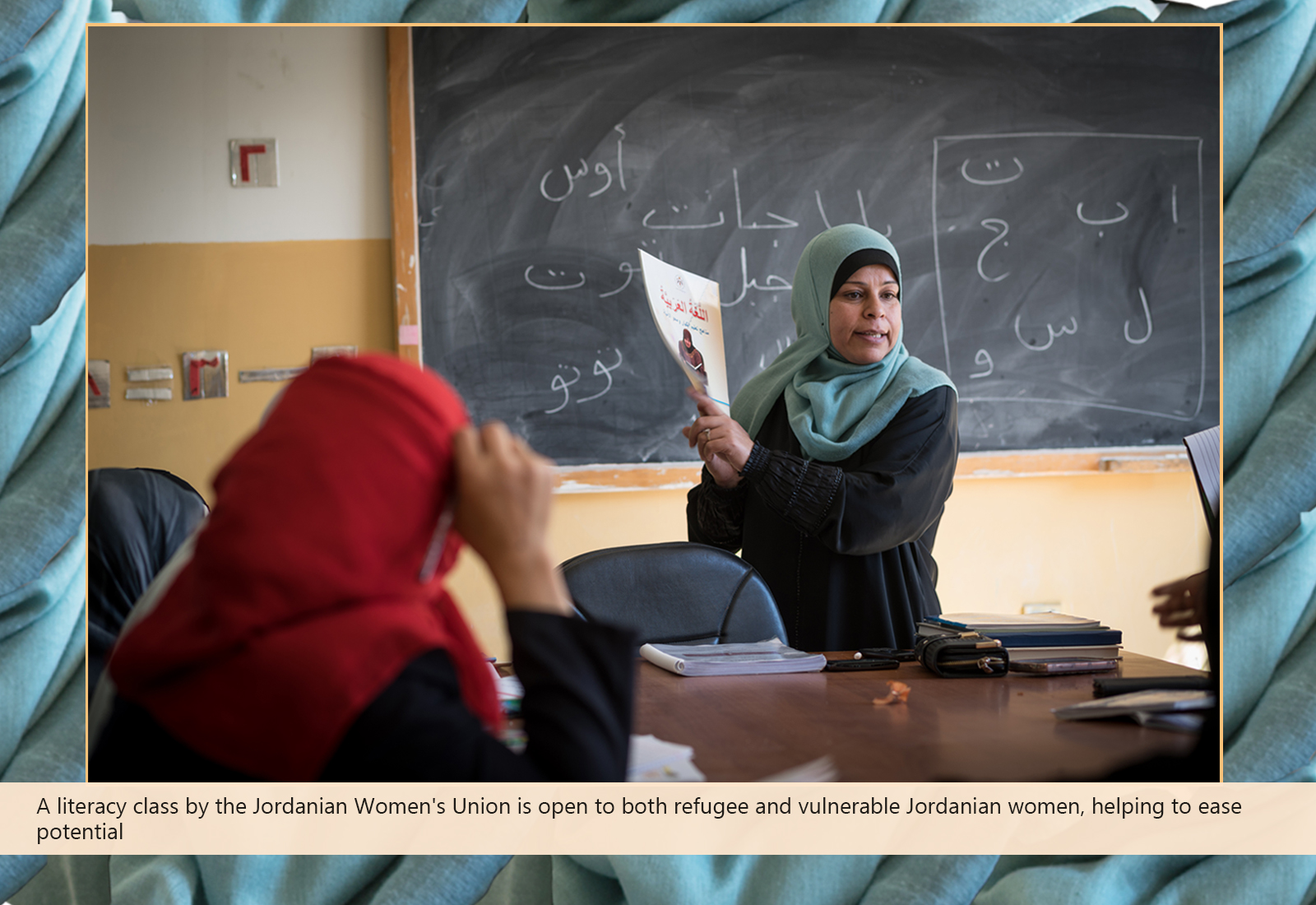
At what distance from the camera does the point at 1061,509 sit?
1.16 meters

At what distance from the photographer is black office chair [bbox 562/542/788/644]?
1.26 meters

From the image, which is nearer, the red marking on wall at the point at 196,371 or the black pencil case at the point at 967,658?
the red marking on wall at the point at 196,371

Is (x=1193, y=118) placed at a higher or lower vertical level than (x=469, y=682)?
higher

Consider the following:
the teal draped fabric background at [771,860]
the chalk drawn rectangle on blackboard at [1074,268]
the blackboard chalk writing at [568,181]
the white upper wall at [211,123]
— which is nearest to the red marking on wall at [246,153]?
the white upper wall at [211,123]

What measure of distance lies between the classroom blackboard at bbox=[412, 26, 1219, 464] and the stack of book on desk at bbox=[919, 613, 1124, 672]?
204 mm

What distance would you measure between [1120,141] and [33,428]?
44.3 inches

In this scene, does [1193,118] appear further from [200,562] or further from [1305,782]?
[200,562]

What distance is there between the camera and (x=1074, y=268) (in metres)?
1.15

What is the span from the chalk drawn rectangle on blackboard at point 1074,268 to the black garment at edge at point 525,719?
695mm

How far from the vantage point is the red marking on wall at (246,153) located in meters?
0.95

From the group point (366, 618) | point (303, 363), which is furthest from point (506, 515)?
point (303, 363)

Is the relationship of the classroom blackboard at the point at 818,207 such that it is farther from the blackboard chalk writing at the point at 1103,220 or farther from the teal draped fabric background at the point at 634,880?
the teal draped fabric background at the point at 634,880

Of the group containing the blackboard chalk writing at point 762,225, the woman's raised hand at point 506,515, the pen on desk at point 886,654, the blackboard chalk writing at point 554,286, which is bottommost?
the pen on desk at point 886,654

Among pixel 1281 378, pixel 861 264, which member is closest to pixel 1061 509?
pixel 1281 378
